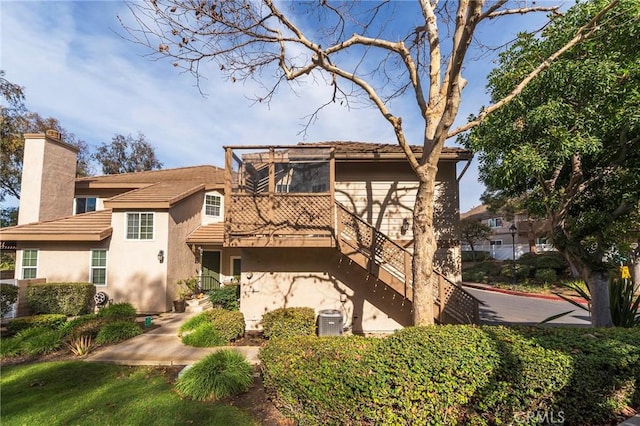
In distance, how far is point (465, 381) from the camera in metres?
3.44

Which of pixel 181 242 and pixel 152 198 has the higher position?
pixel 152 198

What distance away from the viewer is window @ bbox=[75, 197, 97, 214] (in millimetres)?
14549

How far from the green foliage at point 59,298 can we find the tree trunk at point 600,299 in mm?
15356

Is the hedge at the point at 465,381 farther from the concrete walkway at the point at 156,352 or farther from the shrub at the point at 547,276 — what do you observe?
A: the shrub at the point at 547,276

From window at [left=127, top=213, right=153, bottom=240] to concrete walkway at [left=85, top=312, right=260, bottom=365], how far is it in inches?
181

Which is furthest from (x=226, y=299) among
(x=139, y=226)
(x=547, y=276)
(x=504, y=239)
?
(x=504, y=239)

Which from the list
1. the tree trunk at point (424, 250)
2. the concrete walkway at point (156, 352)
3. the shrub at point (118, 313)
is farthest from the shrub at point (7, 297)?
the tree trunk at point (424, 250)

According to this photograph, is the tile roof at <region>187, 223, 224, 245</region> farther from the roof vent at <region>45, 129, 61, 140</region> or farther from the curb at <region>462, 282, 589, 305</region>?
the curb at <region>462, 282, 589, 305</region>

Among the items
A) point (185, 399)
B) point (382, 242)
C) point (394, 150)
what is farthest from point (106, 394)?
point (394, 150)

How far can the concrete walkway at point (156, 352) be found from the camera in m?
6.21

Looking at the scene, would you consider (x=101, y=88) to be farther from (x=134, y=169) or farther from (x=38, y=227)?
(x=134, y=169)

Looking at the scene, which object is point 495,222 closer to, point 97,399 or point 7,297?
point 97,399

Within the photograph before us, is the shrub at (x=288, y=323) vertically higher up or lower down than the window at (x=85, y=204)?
lower down

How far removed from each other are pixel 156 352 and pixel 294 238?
4259 mm
